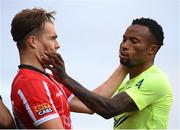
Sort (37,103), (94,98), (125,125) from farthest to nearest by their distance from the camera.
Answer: (125,125), (94,98), (37,103)

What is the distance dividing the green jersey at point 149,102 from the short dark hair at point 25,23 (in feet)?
4.42

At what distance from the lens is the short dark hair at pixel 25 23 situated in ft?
14.0

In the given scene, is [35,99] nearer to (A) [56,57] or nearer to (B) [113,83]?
(A) [56,57]

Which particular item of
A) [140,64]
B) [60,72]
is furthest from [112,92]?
[60,72]

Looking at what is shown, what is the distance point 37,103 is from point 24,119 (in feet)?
0.77

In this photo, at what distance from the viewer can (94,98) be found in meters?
4.71

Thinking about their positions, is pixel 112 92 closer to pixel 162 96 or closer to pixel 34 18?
pixel 162 96

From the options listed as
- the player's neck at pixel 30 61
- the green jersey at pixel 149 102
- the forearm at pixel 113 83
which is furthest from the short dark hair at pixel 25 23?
the forearm at pixel 113 83

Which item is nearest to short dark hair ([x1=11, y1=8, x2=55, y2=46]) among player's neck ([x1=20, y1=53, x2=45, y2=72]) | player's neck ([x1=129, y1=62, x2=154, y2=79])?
player's neck ([x1=20, y1=53, x2=45, y2=72])

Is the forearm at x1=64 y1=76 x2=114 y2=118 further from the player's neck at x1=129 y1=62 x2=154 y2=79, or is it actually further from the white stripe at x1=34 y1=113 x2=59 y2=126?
the player's neck at x1=129 y1=62 x2=154 y2=79

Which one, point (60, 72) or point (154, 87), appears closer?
point (60, 72)

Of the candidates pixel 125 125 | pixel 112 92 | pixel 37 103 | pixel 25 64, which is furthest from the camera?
pixel 112 92

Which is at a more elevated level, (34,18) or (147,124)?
(34,18)

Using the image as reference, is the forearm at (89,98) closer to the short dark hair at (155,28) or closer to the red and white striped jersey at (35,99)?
the red and white striped jersey at (35,99)
